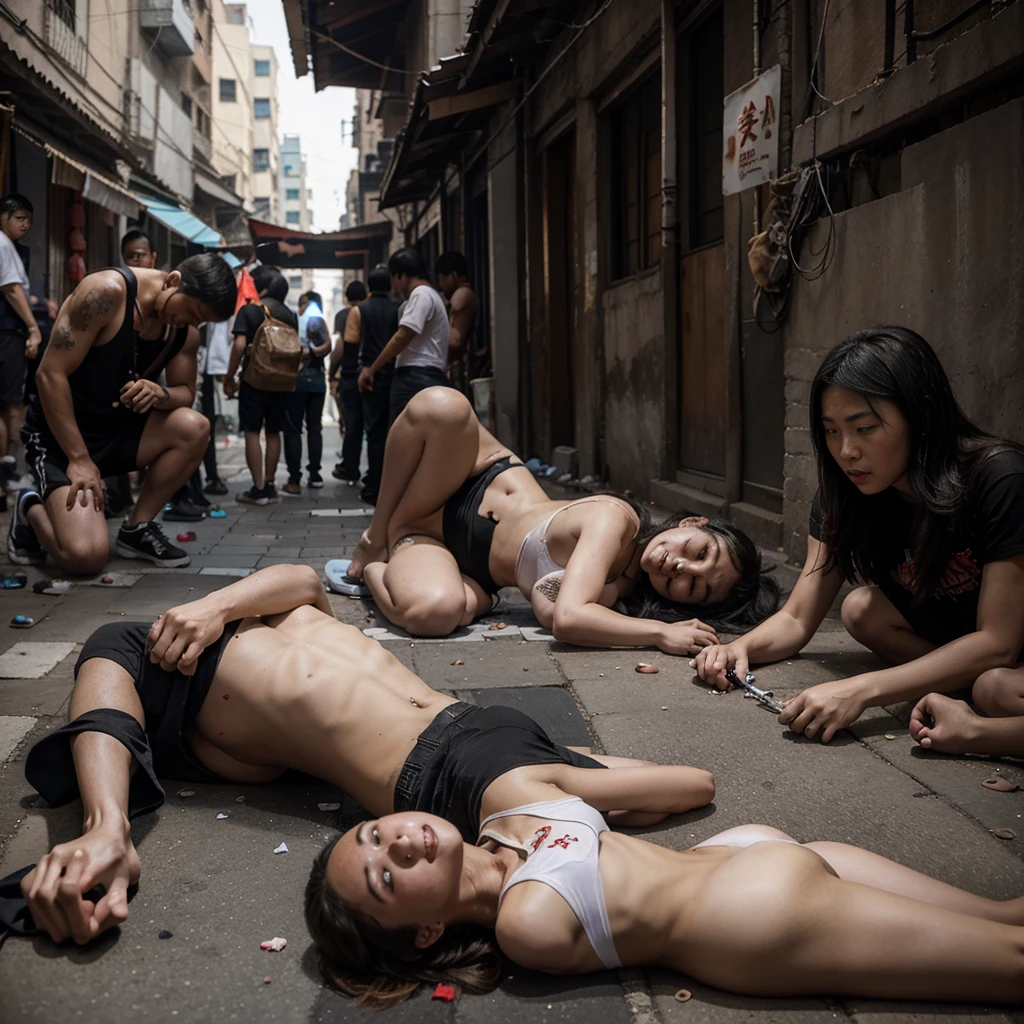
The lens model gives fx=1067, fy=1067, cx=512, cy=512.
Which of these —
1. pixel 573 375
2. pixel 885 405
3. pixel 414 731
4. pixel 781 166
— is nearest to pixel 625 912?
pixel 414 731

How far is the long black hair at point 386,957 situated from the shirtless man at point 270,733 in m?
0.31

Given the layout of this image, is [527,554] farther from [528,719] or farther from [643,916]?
[643,916]

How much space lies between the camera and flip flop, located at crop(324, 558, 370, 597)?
508 centimetres

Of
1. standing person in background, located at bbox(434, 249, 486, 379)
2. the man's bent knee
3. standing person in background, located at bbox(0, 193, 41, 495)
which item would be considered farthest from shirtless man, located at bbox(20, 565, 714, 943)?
standing person in background, located at bbox(434, 249, 486, 379)

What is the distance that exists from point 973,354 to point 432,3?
13.6 meters

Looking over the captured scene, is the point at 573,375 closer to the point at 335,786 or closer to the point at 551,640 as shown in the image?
the point at 551,640

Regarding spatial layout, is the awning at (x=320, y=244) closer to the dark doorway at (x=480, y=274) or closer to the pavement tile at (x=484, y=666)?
the dark doorway at (x=480, y=274)

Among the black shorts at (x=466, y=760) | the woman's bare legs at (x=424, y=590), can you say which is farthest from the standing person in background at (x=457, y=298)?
the black shorts at (x=466, y=760)

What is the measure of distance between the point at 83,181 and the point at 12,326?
452cm

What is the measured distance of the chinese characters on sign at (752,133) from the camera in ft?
17.2

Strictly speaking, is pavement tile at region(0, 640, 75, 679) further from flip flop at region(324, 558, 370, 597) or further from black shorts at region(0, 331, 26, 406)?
black shorts at region(0, 331, 26, 406)

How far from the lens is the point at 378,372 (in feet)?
28.7

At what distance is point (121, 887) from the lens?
6.68ft

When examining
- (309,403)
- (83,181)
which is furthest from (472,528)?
(83,181)
